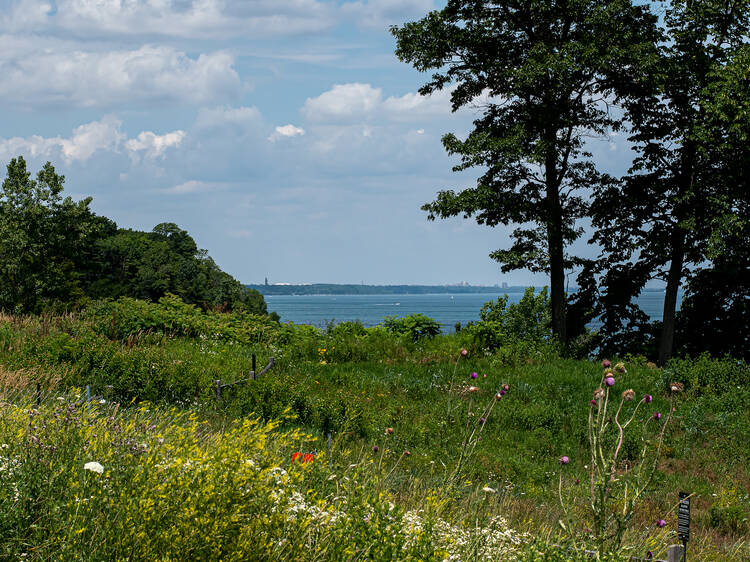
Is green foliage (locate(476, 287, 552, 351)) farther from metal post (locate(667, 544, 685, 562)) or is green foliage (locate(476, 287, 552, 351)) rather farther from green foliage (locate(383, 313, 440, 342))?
metal post (locate(667, 544, 685, 562))

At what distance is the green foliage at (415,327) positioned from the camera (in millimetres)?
16297

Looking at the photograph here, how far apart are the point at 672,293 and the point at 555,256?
3712 millimetres

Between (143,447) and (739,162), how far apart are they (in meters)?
16.5

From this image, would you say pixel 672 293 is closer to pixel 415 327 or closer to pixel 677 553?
pixel 415 327

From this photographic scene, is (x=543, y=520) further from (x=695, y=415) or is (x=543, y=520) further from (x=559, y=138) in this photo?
(x=559, y=138)

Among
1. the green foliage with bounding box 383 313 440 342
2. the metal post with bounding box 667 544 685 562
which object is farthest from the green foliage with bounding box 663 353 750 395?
the metal post with bounding box 667 544 685 562

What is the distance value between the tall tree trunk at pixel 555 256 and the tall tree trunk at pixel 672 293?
9.41ft

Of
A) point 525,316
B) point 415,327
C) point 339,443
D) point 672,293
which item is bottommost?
point 339,443

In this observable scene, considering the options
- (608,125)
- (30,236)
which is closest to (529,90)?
(608,125)

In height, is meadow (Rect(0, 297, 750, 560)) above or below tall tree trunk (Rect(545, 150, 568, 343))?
below

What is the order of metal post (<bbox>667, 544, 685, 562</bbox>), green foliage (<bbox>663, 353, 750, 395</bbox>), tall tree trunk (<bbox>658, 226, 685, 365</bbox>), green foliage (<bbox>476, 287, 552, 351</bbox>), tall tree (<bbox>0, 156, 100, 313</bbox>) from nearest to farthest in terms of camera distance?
metal post (<bbox>667, 544, 685, 562</bbox>) < green foliage (<bbox>663, 353, 750, 395</bbox>) < green foliage (<bbox>476, 287, 552, 351</bbox>) < tall tree trunk (<bbox>658, 226, 685, 365</bbox>) < tall tree (<bbox>0, 156, 100, 313</bbox>)

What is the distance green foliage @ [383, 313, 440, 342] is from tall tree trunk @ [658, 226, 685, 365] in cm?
646

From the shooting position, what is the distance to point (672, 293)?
18719 mm

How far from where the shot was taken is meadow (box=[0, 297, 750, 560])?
3.64 meters
